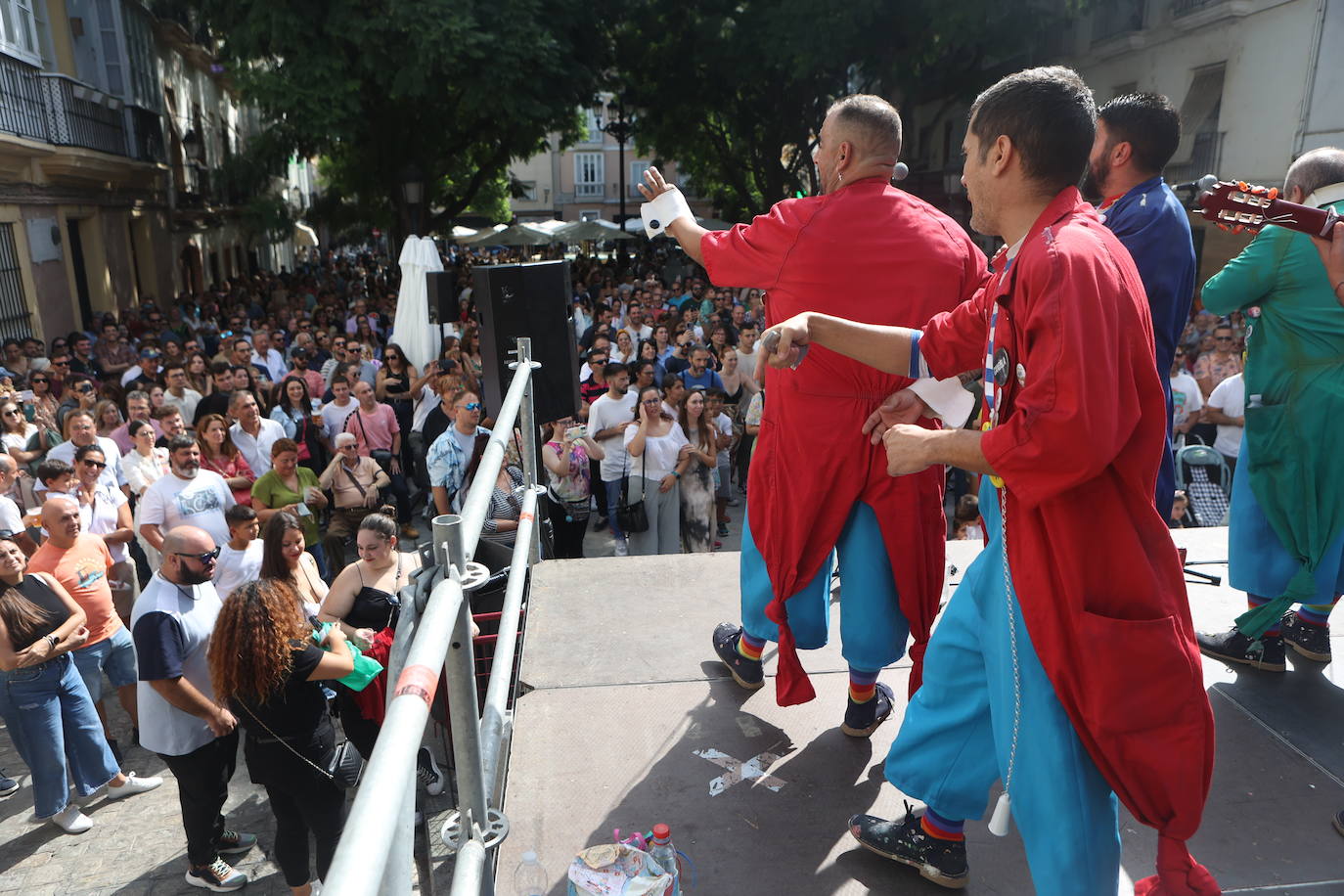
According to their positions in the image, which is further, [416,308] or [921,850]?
[416,308]

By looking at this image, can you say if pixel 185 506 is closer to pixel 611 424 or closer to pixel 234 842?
pixel 234 842

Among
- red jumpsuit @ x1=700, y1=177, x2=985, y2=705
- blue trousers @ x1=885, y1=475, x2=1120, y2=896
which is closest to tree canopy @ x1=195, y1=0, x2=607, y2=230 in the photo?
red jumpsuit @ x1=700, y1=177, x2=985, y2=705

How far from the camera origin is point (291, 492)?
691 cm

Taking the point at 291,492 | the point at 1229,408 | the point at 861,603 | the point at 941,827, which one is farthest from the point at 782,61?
the point at 941,827

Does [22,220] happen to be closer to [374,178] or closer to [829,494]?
[374,178]

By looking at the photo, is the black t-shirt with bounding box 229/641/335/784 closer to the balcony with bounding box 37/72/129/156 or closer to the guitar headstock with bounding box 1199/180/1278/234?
the guitar headstock with bounding box 1199/180/1278/234

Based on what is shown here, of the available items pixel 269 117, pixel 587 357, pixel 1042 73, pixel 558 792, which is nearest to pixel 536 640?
pixel 558 792

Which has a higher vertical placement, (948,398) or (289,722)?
(948,398)

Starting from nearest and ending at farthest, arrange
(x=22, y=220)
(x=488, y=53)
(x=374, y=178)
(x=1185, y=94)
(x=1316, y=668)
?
(x=1316, y=668) < (x=22, y=220) < (x=488, y=53) < (x=1185, y=94) < (x=374, y=178)

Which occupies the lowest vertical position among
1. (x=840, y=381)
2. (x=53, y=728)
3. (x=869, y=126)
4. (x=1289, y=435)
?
(x=53, y=728)

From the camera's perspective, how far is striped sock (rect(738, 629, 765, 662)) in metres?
3.08

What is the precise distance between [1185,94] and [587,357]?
1399 cm

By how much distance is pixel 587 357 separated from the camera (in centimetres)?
952

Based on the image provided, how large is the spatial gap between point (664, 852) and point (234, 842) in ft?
11.3
